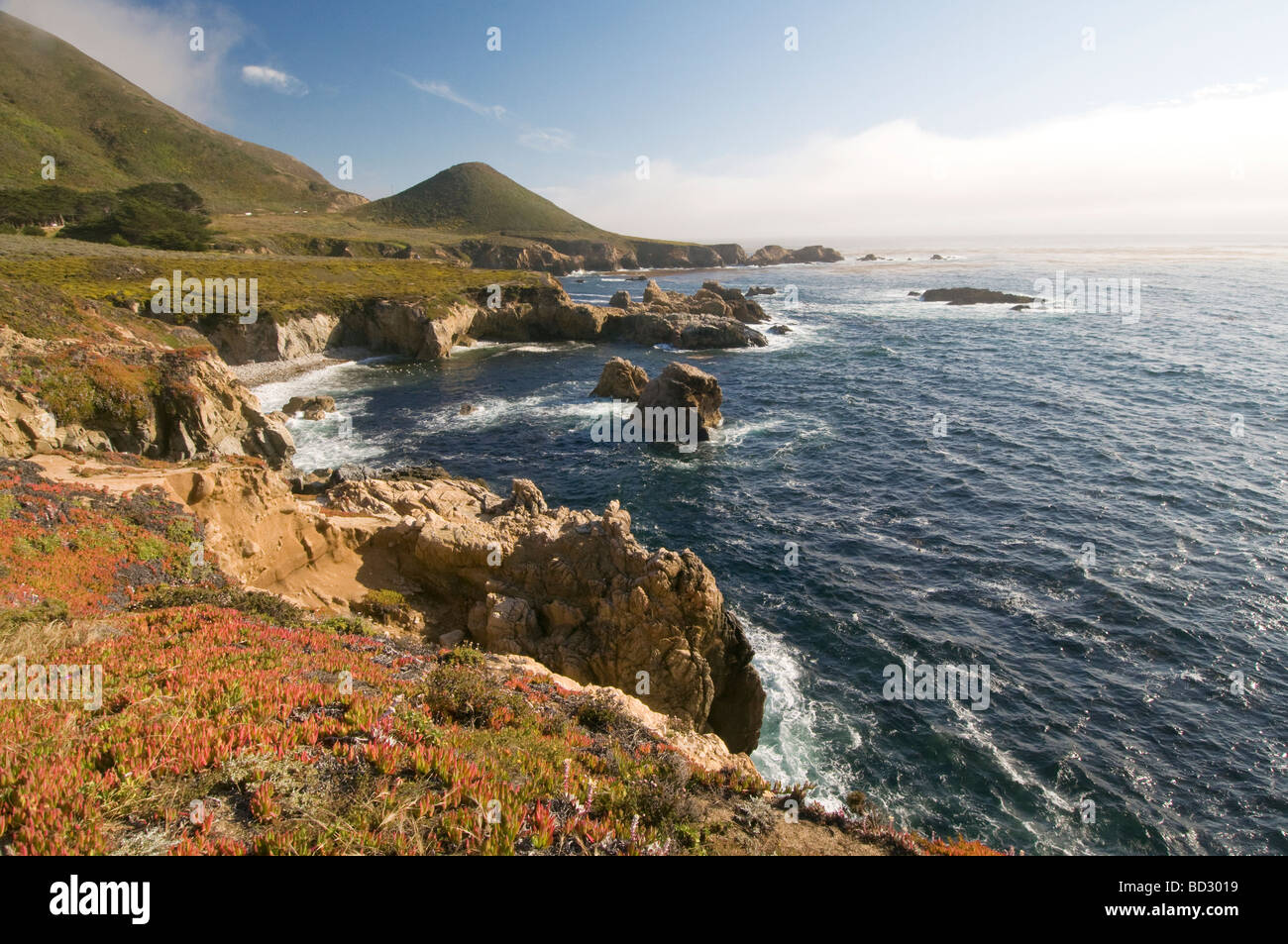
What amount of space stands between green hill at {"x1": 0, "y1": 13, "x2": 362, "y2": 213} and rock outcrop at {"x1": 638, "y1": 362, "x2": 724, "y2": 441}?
148762 millimetres

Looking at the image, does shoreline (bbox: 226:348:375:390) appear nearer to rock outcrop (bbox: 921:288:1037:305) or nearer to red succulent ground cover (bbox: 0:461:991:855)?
red succulent ground cover (bbox: 0:461:991:855)

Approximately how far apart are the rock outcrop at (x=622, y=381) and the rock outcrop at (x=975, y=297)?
284ft

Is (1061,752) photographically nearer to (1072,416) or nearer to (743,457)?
(743,457)

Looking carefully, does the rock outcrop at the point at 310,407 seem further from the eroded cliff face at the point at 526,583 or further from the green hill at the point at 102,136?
the green hill at the point at 102,136

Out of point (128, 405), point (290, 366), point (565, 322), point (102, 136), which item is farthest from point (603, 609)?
point (102, 136)

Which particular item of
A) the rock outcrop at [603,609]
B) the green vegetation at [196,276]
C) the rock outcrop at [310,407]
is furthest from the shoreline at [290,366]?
the rock outcrop at [603,609]

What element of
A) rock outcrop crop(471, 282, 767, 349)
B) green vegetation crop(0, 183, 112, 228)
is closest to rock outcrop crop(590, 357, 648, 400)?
rock outcrop crop(471, 282, 767, 349)

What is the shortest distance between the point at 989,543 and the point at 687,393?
75.9ft

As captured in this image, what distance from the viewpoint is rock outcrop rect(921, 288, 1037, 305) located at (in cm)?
11050

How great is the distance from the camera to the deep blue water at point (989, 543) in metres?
17.4

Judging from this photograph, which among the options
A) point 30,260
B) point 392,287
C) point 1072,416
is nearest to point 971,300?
point 1072,416

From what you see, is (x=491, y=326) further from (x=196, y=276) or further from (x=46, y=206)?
(x=46, y=206)

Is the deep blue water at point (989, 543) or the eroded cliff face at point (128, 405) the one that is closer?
the deep blue water at point (989, 543)
